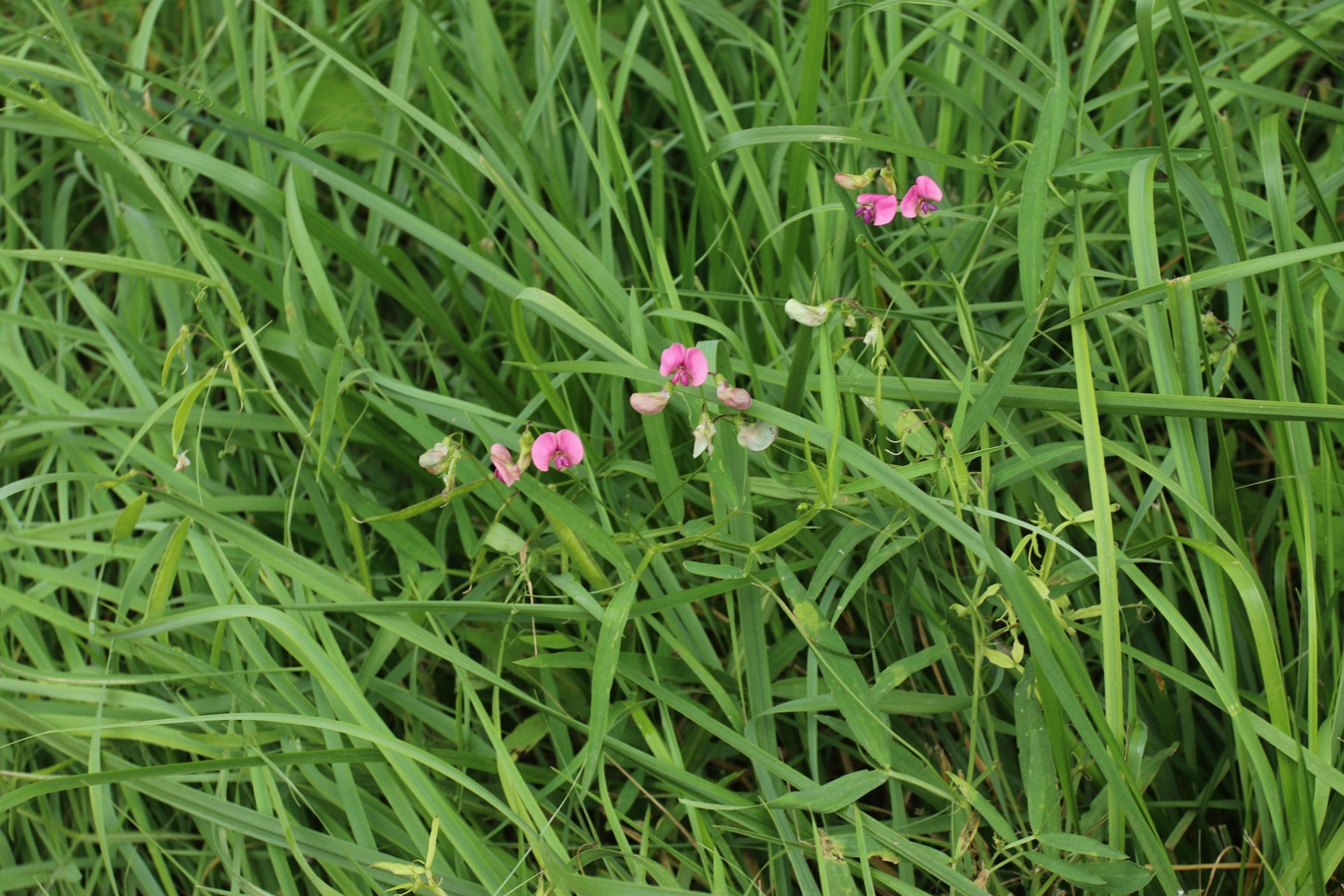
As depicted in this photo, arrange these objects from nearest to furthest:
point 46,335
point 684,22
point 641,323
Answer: point 641,323 < point 684,22 < point 46,335

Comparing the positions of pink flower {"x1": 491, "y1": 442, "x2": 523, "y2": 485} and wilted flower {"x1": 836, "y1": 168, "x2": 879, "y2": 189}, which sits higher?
wilted flower {"x1": 836, "y1": 168, "x2": 879, "y2": 189}

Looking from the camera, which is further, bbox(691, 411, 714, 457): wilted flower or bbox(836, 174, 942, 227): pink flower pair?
bbox(836, 174, 942, 227): pink flower pair

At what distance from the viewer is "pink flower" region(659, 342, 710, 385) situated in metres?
1.03

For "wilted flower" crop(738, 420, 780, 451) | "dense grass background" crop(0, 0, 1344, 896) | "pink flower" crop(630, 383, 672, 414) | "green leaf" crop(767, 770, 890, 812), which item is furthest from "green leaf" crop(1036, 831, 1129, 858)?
"pink flower" crop(630, 383, 672, 414)

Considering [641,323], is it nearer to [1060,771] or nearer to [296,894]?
[1060,771]

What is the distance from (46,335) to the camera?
5.67ft

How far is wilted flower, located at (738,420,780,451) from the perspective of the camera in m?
1.03

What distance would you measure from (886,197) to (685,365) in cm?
33

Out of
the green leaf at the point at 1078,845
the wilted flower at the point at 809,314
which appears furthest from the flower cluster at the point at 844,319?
the green leaf at the point at 1078,845

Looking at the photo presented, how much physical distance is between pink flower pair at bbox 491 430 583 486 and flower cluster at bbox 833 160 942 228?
43 centimetres

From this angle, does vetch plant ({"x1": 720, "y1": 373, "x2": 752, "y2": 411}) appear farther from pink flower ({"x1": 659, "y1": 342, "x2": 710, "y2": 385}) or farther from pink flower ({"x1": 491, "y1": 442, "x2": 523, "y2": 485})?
pink flower ({"x1": 491, "y1": 442, "x2": 523, "y2": 485})

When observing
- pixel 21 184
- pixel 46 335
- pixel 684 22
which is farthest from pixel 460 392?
pixel 21 184

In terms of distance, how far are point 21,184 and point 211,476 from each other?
2.47 feet

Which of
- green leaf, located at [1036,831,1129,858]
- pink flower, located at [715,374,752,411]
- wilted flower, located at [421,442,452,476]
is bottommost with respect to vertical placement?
green leaf, located at [1036,831,1129,858]
